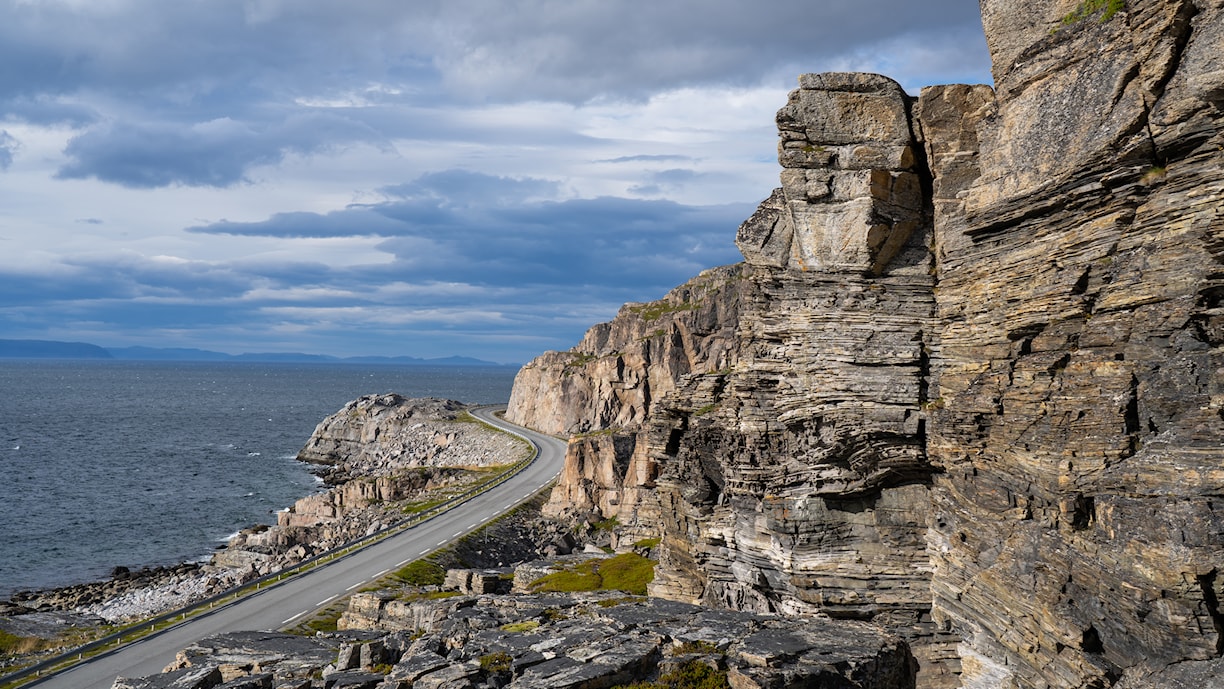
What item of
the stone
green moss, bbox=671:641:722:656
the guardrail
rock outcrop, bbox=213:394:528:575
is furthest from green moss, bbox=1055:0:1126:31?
rock outcrop, bbox=213:394:528:575

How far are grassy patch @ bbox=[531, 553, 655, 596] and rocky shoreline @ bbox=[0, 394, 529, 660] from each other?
75.9 feet

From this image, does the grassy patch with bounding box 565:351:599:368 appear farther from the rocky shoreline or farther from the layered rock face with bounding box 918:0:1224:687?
the layered rock face with bounding box 918:0:1224:687

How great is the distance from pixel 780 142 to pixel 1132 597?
795 inches

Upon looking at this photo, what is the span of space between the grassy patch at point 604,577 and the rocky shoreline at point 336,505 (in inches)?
911

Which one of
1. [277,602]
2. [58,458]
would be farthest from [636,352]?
[58,458]

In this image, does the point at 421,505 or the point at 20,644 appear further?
the point at 421,505

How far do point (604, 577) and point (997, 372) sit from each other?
33.0 metres

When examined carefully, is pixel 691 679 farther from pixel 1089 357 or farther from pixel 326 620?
pixel 326 620

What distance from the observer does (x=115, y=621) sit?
198ft

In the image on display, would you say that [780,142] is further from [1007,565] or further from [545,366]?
[545,366]

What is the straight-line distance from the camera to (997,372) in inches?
1056

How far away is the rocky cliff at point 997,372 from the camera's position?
2042cm

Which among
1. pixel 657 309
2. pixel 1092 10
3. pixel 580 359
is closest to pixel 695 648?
pixel 1092 10

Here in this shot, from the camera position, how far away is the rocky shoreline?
65.0 meters
